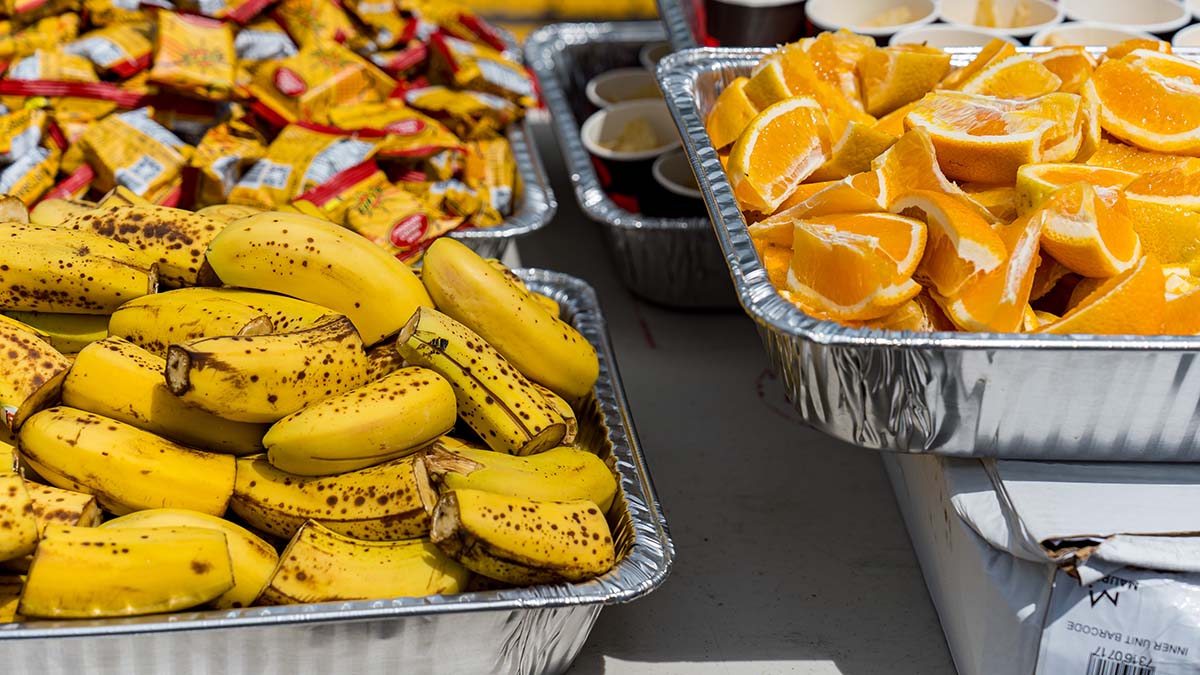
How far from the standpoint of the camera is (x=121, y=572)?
1.00 metres

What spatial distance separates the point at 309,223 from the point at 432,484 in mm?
314

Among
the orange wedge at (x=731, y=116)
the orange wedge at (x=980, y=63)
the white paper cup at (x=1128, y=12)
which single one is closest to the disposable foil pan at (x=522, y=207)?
the orange wedge at (x=731, y=116)

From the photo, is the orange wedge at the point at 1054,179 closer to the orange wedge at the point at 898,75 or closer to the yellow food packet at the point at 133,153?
the orange wedge at the point at 898,75

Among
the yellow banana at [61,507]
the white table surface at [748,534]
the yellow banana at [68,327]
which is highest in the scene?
the yellow banana at [68,327]

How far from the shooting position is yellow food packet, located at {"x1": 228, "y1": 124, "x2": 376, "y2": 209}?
1.78m

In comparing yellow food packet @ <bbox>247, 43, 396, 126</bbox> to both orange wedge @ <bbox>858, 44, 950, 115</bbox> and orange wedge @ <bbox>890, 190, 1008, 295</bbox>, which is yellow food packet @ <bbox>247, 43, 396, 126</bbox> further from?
orange wedge @ <bbox>890, 190, 1008, 295</bbox>

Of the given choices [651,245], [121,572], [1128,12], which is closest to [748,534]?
[651,245]

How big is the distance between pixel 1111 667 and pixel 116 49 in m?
1.71

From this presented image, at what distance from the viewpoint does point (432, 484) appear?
112 centimetres

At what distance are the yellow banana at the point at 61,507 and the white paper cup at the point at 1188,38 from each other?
1.58 m

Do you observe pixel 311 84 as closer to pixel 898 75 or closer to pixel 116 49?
pixel 116 49

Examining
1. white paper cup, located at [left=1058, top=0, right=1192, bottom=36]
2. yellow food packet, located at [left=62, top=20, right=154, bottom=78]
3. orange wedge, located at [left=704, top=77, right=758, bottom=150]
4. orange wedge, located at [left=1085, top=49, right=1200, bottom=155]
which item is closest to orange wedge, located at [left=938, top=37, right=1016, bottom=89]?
orange wedge, located at [left=1085, top=49, right=1200, bottom=155]

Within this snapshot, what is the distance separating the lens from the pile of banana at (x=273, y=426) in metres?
1.04

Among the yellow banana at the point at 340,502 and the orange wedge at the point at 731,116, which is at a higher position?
the orange wedge at the point at 731,116
